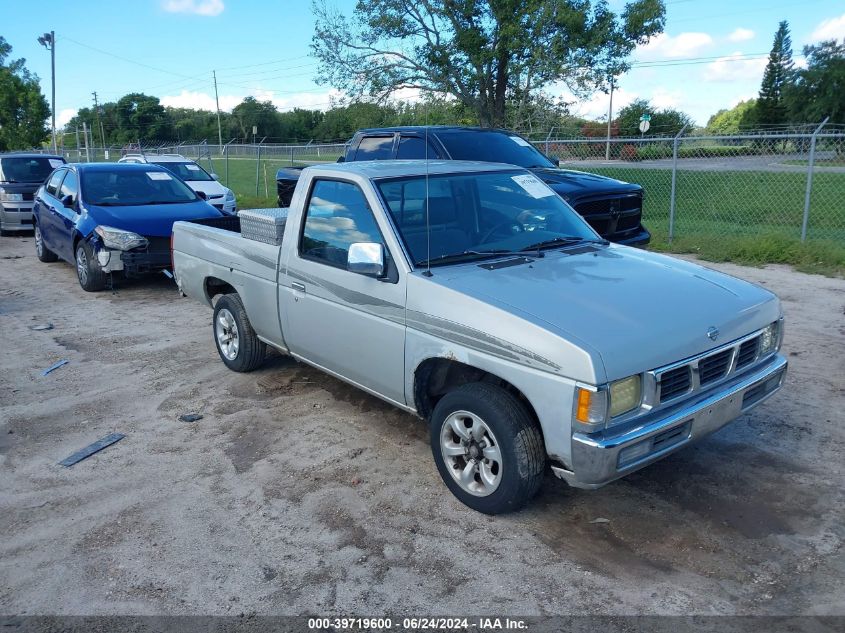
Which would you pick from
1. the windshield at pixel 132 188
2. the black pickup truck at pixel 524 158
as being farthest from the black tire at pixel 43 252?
the black pickup truck at pixel 524 158

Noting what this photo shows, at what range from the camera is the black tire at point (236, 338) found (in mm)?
6000

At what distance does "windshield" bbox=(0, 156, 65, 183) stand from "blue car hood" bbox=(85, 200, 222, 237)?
23.1 ft

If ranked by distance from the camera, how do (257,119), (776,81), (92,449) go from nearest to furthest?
(92,449)
(776,81)
(257,119)

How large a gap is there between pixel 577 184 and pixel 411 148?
7.13 ft

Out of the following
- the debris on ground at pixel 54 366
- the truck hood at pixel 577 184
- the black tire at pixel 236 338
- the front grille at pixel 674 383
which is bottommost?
the debris on ground at pixel 54 366

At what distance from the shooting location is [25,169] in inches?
619

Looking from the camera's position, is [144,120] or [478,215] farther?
[144,120]

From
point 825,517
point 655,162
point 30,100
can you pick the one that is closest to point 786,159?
point 655,162

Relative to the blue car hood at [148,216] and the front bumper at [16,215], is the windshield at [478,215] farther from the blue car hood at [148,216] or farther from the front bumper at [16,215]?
the front bumper at [16,215]

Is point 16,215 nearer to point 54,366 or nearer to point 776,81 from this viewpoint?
point 54,366

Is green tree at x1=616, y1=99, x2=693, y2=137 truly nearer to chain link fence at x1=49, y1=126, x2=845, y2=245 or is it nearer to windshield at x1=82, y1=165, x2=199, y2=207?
chain link fence at x1=49, y1=126, x2=845, y2=245

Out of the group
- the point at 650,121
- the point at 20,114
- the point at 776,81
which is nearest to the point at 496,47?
the point at 650,121

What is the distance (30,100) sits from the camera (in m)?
46.4

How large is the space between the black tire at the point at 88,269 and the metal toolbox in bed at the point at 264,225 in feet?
15.7
